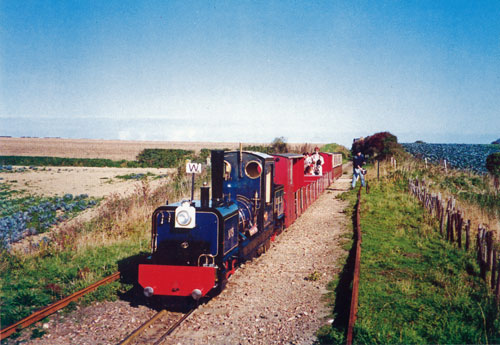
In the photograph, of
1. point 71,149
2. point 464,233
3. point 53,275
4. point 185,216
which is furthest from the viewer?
point 71,149

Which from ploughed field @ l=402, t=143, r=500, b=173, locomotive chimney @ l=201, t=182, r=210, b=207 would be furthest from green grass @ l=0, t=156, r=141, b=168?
locomotive chimney @ l=201, t=182, r=210, b=207

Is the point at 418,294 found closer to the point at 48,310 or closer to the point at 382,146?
the point at 48,310

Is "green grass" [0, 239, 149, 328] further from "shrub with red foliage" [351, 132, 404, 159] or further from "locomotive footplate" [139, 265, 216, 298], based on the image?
"shrub with red foliage" [351, 132, 404, 159]

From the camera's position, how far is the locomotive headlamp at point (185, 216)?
7418 mm

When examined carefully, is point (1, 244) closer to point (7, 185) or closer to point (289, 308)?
point (289, 308)

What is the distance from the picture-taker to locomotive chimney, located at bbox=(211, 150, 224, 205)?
825cm

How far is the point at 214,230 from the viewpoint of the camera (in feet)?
25.5

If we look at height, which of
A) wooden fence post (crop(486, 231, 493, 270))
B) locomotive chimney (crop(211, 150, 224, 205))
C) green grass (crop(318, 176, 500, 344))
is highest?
locomotive chimney (crop(211, 150, 224, 205))

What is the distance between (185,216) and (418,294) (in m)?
4.47

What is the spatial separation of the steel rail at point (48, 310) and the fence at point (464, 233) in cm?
724

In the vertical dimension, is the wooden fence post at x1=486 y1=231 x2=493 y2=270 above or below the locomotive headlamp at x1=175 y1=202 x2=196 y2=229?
below

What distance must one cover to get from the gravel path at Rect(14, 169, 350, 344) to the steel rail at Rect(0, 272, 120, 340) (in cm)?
14

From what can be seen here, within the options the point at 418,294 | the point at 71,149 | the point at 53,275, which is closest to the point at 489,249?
the point at 418,294

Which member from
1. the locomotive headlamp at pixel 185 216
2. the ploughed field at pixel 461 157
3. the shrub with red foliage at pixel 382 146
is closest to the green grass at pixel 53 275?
the locomotive headlamp at pixel 185 216
